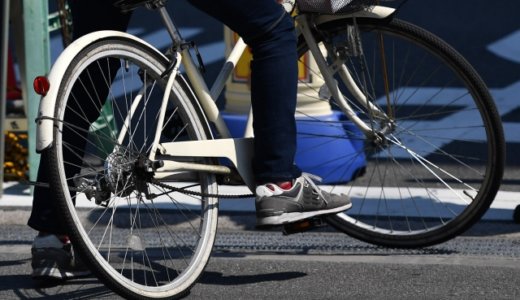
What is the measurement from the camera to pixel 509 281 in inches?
183

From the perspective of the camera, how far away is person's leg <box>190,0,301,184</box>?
435 centimetres

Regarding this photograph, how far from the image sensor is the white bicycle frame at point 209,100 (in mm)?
4012

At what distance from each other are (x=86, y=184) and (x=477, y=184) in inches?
74.7

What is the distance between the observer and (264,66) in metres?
4.43

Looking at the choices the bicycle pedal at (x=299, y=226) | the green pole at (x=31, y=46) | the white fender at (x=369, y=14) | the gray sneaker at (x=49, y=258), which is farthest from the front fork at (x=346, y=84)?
the green pole at (x=31, y=46)

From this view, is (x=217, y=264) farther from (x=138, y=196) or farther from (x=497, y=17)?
(x=497, y=17)

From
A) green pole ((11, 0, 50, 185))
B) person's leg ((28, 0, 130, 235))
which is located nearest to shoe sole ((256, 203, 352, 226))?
person's leg ((28, 0, 130, 235))

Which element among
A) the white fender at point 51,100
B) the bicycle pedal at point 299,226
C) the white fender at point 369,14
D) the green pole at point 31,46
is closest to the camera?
the white fender at point 51,100

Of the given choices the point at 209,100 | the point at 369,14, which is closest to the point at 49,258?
the point at 209,100

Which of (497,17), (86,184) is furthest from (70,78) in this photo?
(497,17)

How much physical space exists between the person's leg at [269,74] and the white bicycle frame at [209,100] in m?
0.10

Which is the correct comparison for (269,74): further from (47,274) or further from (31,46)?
(31,46)

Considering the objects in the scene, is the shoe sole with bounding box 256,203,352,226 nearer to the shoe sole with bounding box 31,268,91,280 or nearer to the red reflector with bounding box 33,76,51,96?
the shoe sole with bounding box 31,268,91,280

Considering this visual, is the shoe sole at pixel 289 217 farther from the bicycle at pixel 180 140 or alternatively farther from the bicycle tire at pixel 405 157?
the bicycle tire at pixel 405 157
